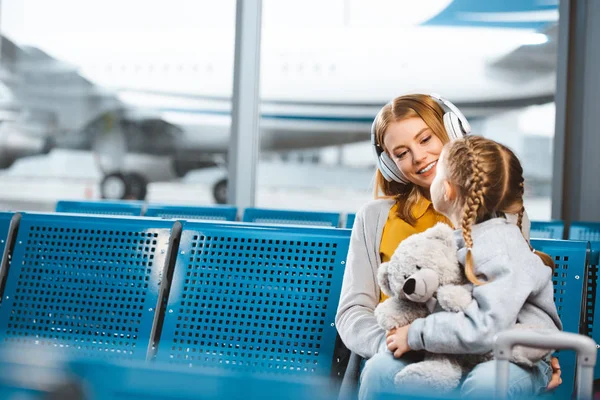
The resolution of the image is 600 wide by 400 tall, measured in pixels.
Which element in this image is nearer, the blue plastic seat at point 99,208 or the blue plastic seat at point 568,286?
the blue plastic seat at point 568,286

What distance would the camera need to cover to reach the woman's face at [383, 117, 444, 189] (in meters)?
2.01

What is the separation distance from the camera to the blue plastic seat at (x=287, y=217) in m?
3.93

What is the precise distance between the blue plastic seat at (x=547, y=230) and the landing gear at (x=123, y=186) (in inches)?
267

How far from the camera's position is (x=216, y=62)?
9.74m

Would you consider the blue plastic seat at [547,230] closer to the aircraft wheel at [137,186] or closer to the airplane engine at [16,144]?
the aircraft wheel at [137,186]

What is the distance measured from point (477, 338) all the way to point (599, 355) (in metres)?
0.93

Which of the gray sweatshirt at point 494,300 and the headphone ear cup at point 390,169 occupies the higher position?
the headphone ear cup at point 390,169

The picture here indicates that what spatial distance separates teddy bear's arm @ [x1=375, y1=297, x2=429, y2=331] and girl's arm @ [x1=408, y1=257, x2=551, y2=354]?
12 cm

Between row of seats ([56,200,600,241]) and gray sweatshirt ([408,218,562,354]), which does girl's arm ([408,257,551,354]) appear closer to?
gray sweatshirt ([408,218,562,354])

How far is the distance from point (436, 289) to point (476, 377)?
0.21 meters

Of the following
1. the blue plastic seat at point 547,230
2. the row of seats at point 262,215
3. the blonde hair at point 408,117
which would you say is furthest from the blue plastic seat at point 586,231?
the blonde hair at point 408,117

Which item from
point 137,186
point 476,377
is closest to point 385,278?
point 476,377

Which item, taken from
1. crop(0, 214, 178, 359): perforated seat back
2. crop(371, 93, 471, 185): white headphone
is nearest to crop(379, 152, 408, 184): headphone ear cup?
crop(371, 93, 471, 185): white headphone

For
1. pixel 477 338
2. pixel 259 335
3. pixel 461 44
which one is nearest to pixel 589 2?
pixel 461 44
